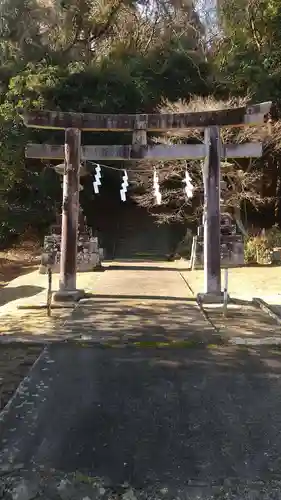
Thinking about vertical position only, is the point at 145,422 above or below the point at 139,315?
below

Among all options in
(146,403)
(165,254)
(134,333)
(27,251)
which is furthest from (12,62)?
(146,403)

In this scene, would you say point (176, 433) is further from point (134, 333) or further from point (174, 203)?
point (174, 203)

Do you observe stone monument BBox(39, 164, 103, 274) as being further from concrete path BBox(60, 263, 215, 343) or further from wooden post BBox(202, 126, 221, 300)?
wooden post BBox(202, 126, 221, 300)

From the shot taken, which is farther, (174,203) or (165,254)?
(174,203)

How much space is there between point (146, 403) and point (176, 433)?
585 millimetres

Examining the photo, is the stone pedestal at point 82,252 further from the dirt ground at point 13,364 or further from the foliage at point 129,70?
the dirt ground at point 13,364

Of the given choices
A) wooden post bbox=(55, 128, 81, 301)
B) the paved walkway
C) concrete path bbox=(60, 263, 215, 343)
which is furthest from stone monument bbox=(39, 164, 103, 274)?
the paved walkway

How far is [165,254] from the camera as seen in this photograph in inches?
909

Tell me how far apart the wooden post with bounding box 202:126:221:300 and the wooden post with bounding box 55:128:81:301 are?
2.55 meters

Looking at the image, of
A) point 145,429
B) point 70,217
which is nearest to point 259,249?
point 70,217

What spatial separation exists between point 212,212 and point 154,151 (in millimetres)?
1732

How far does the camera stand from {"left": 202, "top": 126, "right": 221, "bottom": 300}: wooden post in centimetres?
929

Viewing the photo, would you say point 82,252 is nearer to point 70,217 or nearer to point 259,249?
point 259,249

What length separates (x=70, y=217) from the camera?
959 cm
